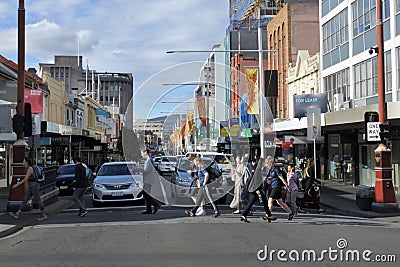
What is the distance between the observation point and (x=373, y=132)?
16.5m

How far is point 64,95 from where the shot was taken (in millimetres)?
47344

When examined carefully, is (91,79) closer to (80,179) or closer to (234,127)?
(234,127)

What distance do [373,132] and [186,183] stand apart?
6026 mm

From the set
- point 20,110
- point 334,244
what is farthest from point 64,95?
point 334,244

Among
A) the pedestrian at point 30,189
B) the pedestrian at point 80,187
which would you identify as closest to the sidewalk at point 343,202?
the pedestrian at point 80,187

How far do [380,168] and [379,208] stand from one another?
122cm

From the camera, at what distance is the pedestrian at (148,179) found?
14.9 metres

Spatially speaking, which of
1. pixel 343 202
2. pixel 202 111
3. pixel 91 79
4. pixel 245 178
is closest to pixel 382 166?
pixel 343 202

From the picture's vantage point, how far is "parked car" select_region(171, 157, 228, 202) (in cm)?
1592

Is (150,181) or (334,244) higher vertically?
(150,181)

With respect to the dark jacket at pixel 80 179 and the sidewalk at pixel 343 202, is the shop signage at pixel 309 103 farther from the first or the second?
the dark jacket at pixel 80 179

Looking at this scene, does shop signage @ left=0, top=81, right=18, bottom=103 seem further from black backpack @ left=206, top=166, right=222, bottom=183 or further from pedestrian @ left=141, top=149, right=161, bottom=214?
black backpack @ left=206, top=166, right=222, bottom=183

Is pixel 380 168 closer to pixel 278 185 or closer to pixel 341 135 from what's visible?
pixel 278 185

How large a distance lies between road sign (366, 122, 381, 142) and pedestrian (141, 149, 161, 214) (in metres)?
6.76
